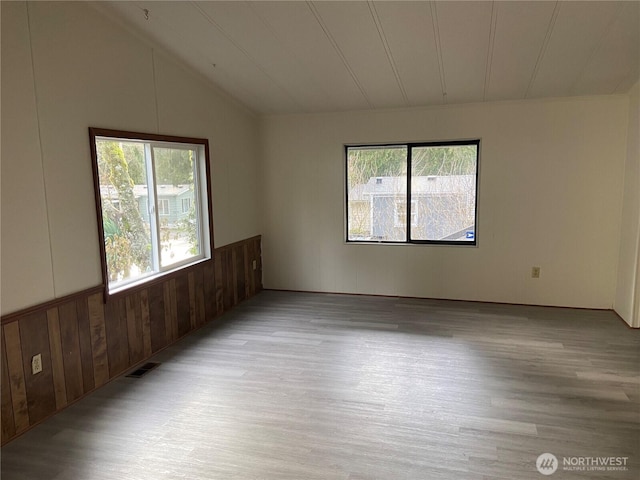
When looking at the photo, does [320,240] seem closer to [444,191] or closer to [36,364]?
[444,191]

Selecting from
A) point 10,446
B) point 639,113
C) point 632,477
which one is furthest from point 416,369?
point 639,113

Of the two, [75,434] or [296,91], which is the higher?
[296,91]

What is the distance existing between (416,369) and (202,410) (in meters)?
1.57

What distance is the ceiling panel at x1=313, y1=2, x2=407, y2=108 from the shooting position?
3000 millimetres

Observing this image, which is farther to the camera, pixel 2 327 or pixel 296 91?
pixel 296 91

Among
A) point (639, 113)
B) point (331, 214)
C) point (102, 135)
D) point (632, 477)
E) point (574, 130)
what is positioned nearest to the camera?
point (632, 477)

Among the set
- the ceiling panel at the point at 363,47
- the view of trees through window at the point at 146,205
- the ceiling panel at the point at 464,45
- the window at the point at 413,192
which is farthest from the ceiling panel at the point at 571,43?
the view of trees through window at the point at 146,205

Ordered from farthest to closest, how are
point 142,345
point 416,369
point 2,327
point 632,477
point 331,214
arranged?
point 331,214
point 142,345
point 416,369
point 2,327
point 632,477

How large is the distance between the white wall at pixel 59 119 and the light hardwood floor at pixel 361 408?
2.99 ft

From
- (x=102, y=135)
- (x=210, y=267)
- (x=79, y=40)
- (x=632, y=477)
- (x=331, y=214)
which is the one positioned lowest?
(x=632, y=477)

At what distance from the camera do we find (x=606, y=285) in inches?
181

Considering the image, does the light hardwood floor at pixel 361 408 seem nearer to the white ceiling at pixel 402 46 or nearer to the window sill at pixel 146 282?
the window sill at pixel 146 282

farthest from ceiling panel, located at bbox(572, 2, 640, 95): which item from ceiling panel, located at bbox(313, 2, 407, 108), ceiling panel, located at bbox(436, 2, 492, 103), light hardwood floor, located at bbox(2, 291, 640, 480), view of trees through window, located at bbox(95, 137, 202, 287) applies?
view of trees through window, located at bbox(95, 137, 202, 287)

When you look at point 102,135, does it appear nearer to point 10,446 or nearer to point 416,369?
point 10,446
